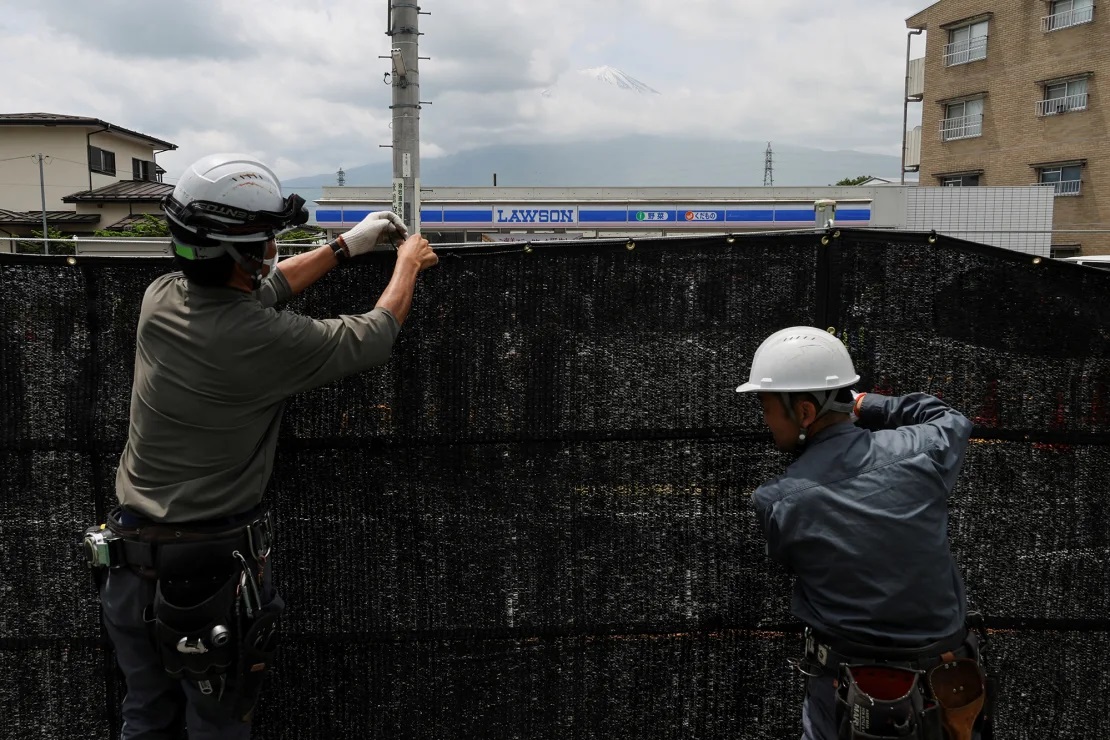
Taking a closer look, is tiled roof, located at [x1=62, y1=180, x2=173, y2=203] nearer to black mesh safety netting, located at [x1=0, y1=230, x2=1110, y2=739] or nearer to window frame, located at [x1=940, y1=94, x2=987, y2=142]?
window frame, located at [x1=940, y1=94, x2=987, y2=142]

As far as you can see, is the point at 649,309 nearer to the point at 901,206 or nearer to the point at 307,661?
the point at 307,661

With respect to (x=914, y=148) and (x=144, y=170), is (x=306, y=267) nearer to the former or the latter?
(x=914, y=148)

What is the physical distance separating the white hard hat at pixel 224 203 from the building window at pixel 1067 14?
38.8m

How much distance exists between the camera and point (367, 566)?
124 inches

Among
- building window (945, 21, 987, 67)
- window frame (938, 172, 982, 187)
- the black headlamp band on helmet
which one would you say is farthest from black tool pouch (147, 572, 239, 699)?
building window (945, 21, 987, 67)

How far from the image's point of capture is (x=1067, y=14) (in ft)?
110

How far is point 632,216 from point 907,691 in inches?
976

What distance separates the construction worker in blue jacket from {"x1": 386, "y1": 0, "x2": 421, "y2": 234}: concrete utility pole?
1012 centimetres

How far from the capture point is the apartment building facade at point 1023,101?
108 ft

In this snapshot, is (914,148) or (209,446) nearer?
(209,446)

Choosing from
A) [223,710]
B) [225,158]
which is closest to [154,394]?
[225,158]

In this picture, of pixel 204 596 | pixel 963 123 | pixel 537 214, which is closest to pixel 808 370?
pixel 204 596

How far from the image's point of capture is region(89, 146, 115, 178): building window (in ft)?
138

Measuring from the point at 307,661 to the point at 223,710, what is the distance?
621 mm
